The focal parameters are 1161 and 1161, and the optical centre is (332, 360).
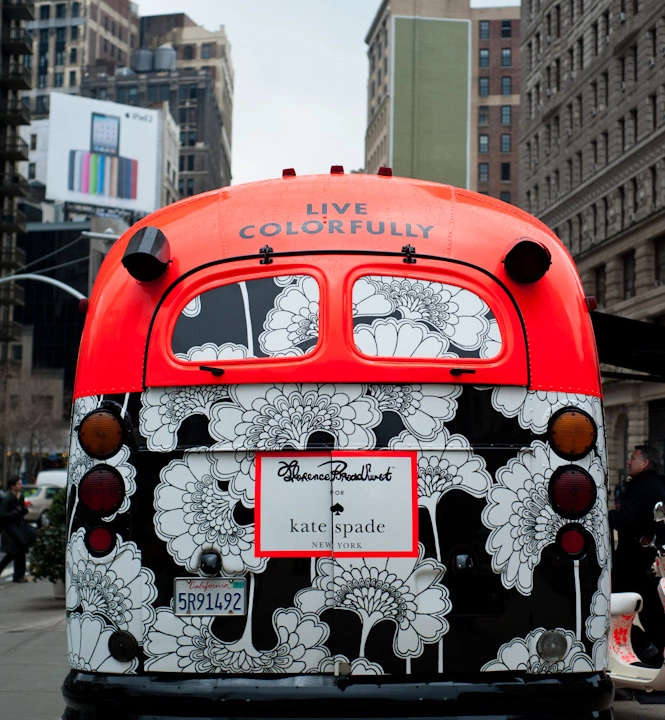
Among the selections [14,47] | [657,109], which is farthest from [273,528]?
[14,47]

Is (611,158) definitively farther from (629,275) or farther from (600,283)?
(629,275)

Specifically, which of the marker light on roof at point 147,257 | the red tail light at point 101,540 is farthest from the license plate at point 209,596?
the marker light on roof at point 147,257

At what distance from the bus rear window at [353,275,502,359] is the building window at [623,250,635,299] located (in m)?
48.2

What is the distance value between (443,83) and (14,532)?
11933cm

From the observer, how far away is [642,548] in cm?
744

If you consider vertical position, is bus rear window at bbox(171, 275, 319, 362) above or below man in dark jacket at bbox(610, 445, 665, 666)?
above

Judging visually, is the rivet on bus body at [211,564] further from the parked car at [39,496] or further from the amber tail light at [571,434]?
the parked car at [39,496]

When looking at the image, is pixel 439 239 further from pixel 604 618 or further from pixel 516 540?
pixel 604 618

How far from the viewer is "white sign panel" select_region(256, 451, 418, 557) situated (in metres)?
4.60

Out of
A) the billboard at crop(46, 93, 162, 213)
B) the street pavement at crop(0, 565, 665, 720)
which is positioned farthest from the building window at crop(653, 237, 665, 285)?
the billboard at crop(46, 93, 162, 213)

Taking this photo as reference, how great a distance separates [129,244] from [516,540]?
2063 millimetres

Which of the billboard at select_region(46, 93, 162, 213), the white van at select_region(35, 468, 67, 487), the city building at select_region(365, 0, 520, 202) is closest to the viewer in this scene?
the white van at select_region(35, 468, 67, 487)

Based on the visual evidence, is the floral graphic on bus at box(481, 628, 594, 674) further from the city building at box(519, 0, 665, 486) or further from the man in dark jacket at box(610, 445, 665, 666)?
the city building at box(519, 0, 665, 486)

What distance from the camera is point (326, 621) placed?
4578 millimetres
